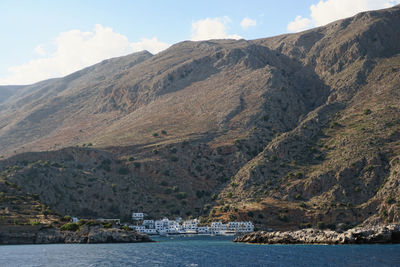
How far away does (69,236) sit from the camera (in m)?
99.6

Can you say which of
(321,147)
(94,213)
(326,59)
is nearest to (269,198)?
(321,147)

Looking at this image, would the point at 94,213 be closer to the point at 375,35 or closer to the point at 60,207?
the point at 60,207

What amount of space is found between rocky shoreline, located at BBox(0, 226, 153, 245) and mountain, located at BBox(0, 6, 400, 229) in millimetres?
27270

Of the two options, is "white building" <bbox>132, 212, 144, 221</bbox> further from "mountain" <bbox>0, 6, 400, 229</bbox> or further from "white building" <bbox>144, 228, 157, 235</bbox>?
"white building" <bbox>144, 228, 157, 235</bbox>

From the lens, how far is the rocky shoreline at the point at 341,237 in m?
90.5

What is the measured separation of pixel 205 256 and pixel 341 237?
1240 inches

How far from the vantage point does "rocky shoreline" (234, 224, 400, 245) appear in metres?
90.5

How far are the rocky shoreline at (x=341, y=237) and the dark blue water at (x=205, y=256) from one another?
17.3 ft

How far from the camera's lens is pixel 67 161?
149 m

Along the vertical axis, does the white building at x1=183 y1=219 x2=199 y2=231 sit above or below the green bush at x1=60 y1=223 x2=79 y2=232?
below

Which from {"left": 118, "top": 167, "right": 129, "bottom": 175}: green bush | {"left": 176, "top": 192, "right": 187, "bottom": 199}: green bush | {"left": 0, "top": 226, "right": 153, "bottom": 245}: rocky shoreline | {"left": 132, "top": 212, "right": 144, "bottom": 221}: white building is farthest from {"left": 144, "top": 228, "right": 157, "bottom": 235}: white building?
{"left": 118, "top": 167, "right": 129, "bottom": 175}: green bush

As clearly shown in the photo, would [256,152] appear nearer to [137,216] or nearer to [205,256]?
[137,216]

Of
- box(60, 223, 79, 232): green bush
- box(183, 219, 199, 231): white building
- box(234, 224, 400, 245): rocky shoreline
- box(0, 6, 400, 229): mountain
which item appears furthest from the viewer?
box(183, 219, 199, 231): white building

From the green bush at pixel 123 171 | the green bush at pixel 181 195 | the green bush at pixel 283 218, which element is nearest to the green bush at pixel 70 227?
the green bush at pixel 181 195
